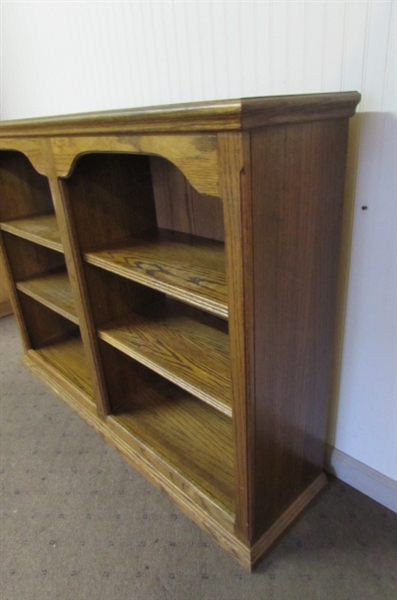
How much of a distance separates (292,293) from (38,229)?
3.78 feet

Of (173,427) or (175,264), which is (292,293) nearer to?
(175,264)

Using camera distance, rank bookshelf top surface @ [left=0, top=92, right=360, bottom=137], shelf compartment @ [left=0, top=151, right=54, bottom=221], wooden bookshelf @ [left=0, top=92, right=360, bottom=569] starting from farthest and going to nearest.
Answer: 1. shelf compartment @ [left=0, top=151, right=54, bottom=221]
2. wooden bookshelf @ [left=0, top=92, right=360, bottom=569]
3. bookshelf top surface @ [left=0, top=92, right=360, bottom=137]

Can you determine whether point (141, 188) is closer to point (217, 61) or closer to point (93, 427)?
point (217, 61)

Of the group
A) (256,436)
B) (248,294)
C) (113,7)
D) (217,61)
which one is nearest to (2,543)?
(256,436)

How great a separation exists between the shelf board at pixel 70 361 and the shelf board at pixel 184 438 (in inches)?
9.8

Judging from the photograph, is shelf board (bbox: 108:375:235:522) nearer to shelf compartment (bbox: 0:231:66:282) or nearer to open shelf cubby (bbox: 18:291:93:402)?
open shelf cubby (bbox: 18:291:93:402)

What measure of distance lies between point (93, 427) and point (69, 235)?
0.79 metres

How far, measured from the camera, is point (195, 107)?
69cm

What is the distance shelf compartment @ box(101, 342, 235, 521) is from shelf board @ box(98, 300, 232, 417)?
0.52ft

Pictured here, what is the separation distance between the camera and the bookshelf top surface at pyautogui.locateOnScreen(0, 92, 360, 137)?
662 mm

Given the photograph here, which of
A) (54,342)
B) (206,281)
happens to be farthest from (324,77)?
(54,342)

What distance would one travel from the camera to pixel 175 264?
112 centimetres

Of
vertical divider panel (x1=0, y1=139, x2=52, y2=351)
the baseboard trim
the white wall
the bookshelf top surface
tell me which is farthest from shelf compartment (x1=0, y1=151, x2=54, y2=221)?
the baseboard trim

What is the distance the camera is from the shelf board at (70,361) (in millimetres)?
1758
